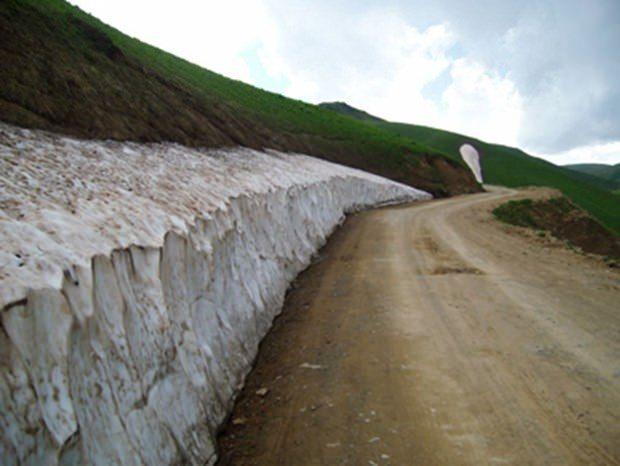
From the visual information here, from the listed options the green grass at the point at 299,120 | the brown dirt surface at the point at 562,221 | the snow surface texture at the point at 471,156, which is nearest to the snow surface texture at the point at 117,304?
the brown dirt surface at the point at 562,221

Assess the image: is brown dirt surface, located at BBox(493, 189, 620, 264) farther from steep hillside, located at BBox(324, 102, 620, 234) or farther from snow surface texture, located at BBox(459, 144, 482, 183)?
snow surface texture, located at BBox(459, 144, 482, 183)

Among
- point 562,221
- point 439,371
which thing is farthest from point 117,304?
point 562,221

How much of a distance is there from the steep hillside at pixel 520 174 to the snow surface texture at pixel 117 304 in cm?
5255

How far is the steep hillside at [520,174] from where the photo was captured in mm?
58688

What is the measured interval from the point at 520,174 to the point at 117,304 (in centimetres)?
7593

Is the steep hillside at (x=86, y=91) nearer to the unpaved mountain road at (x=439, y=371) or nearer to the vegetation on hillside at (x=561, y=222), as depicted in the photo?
the unpaved mountain road at (x=439, y=371)

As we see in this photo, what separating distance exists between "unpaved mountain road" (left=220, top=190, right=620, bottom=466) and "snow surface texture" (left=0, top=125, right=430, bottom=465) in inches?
31.0

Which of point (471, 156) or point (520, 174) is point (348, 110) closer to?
point (471, 156)

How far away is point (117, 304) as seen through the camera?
13.2 ft

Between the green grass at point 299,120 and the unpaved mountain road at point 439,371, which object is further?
the green grass at point 299,120

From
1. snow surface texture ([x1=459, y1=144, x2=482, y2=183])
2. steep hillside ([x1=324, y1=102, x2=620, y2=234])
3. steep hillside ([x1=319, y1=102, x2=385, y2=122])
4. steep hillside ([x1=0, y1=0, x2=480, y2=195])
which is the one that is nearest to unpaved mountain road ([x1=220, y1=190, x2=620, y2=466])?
steep hillside ([x1=0, y1=0, x2=480, y2=195])

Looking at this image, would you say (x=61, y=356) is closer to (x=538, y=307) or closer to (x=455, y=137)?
(x=538, y=307)

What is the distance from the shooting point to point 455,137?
8475 cm

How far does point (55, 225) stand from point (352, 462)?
379 centimetres
